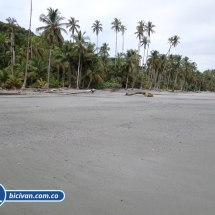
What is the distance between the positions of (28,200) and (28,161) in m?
1.16

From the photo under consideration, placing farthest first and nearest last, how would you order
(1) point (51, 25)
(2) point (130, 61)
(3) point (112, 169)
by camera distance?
1. (2) point (130, 61)
2. (1) point (51, 25)
3. (3) point (112, 169)

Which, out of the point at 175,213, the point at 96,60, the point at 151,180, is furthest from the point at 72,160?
the point at 96,60

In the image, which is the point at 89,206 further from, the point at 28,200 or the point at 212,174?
the point at 212,174

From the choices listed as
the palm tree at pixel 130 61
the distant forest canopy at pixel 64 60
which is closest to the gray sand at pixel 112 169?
the distant forest canopy at pixel 64 60

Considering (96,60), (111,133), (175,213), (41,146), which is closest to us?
(175,213)

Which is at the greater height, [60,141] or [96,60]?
[96,60]

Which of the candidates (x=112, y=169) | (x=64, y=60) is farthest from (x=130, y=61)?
(x=112, y=169)

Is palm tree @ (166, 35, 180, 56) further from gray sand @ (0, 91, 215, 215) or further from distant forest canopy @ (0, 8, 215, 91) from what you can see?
gray sand @ (0, 91, 215, 215)

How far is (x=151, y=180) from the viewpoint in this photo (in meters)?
3.07

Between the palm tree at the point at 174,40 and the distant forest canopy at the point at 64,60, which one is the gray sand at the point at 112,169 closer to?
the distant forest canopy at the point at 64,60

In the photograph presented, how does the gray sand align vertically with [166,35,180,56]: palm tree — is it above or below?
below

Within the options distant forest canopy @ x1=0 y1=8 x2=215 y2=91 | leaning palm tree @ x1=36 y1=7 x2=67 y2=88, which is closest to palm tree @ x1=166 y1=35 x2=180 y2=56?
distant forest canopy @ x1=0 y1=8 x2=215 y2=91

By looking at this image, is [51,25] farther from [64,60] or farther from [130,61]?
[130,61]

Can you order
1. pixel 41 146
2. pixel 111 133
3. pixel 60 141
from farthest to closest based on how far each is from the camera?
pixel 111 133, pixel 60 141, pixel 41 146
